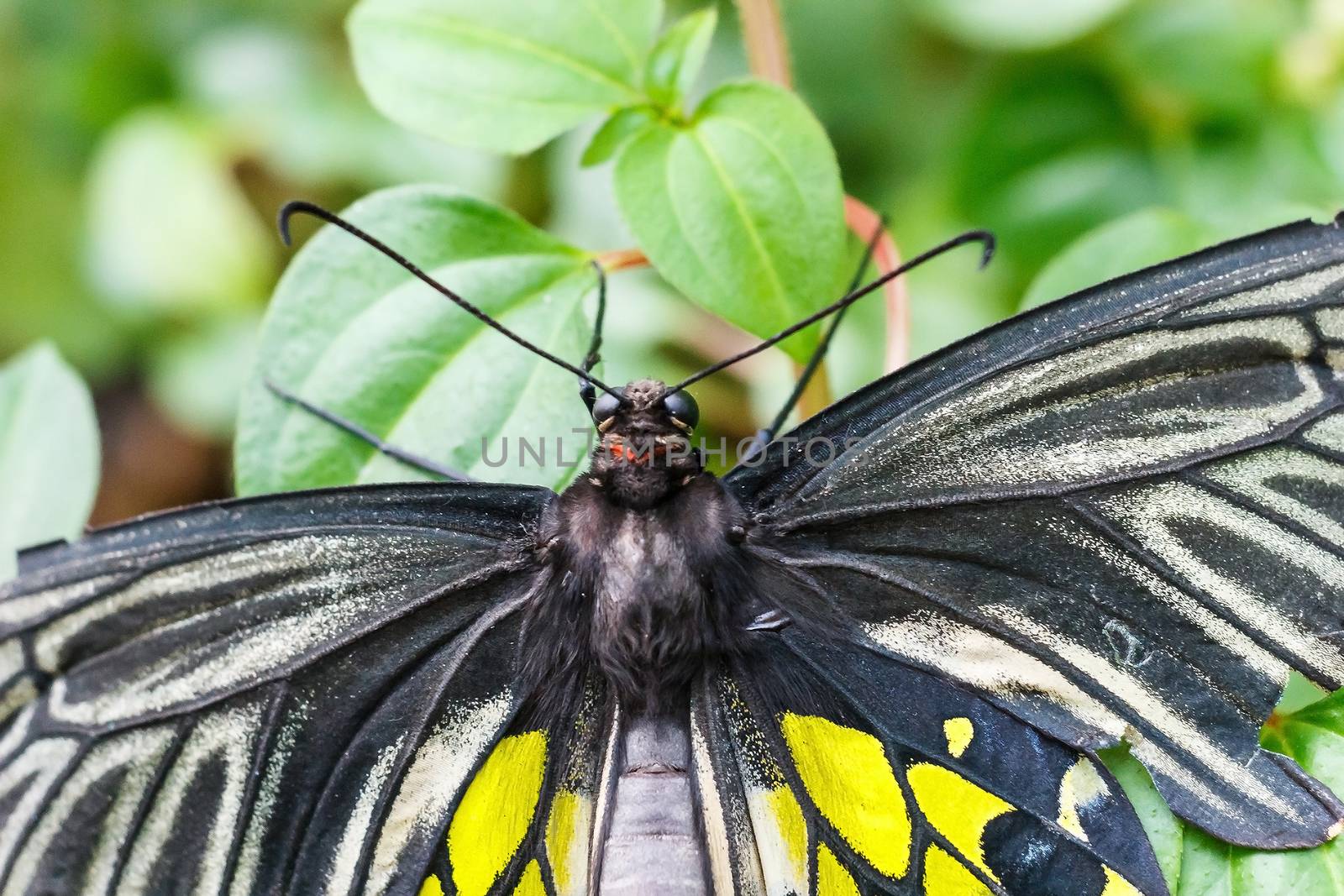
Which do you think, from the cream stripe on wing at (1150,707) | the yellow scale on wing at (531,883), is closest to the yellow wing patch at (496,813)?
the yellow scale on wing at (531,883)

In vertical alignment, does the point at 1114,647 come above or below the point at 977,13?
below

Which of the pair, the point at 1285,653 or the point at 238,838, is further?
the point at 238,838

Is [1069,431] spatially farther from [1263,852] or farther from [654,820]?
[654,820]

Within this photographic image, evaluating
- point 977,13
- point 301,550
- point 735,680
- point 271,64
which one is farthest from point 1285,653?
point 271,64

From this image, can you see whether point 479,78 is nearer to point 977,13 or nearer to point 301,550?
point 301,550

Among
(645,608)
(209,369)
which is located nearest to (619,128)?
(645,608)

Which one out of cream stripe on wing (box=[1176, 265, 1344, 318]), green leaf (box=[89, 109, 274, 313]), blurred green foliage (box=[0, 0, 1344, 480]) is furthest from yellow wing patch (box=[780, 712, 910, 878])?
green leaf (box=[89, 109, 274, 313])

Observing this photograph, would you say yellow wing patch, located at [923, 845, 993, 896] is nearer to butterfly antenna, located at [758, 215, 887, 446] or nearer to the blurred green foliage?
butterfly antenna, located at [758, 215, 887, 446]
